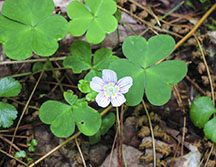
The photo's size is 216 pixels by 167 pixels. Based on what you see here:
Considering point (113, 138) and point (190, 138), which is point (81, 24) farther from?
point (190, 138)

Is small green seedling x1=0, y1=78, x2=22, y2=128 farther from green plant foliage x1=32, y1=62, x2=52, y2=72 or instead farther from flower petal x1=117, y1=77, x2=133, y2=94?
flower petal x1=117, y1=77, x2=133, y2=94

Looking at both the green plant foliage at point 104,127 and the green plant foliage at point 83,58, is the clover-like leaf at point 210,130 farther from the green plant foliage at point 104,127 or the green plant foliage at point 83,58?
the green plant foliage at point 83,58

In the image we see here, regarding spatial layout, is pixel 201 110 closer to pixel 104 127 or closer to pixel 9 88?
pixel 104 127

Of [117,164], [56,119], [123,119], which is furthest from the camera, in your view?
[123,119]

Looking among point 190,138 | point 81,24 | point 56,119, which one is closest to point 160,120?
point 190,138

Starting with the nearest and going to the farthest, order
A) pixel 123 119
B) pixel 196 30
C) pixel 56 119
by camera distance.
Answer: pixel 56 119 → pixel 123 119 → pixel 196 30

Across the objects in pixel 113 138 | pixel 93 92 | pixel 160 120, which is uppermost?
pixel 93 92

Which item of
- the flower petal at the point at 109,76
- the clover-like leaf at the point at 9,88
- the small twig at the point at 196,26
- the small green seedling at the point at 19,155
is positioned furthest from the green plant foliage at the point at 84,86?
the small twig at the point at 196,26
